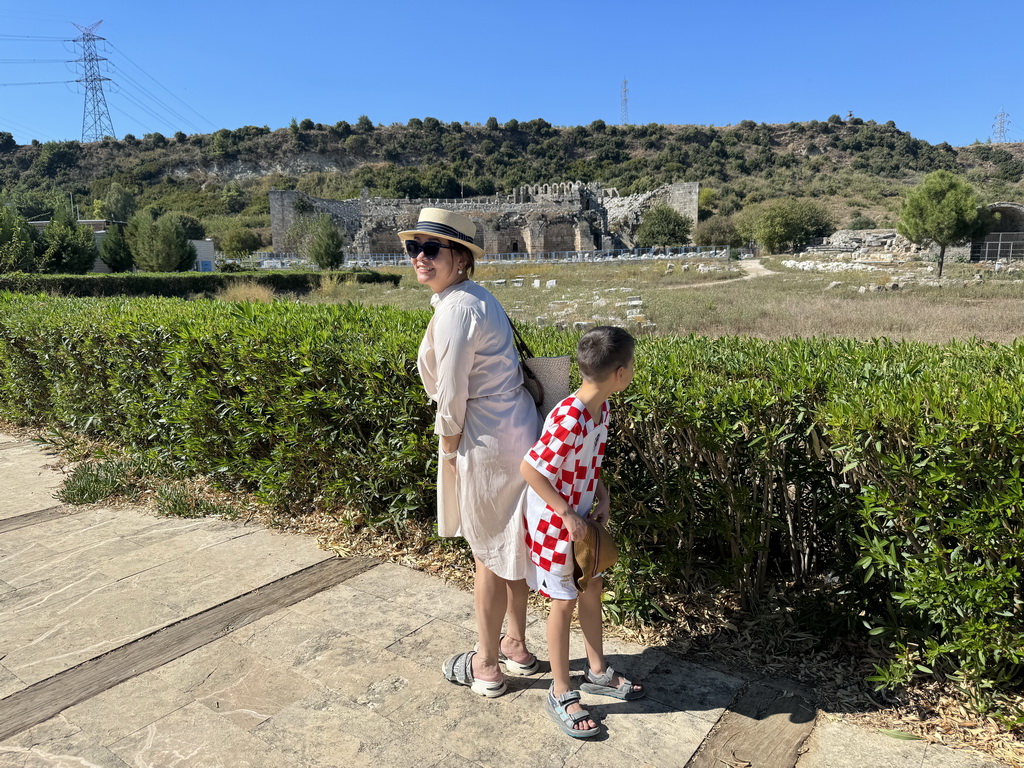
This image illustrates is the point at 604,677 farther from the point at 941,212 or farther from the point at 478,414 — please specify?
the point at 941,212

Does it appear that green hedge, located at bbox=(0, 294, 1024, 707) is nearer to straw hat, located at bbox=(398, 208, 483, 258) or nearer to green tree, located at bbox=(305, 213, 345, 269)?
straw hat, located at bbox=(398, 208, 483, 258)

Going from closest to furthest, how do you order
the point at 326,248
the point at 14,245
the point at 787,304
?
the point at 787,304 < the point at 14,245 < the point at 326,248

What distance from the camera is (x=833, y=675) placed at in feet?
8.06

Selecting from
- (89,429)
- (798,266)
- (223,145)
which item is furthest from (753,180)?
(89,429)

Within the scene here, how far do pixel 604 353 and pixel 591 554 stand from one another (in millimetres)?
634

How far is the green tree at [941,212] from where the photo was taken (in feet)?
105

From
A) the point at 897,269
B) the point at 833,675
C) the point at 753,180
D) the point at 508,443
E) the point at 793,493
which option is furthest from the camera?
the point at 753,180

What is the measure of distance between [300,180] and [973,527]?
93.8 meters

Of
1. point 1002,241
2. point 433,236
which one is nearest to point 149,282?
point 433,236

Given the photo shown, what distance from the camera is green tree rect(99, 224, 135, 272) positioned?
33344 millimetres

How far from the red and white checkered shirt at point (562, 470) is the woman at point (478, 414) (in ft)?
0.34

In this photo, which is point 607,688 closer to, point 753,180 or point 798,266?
point 798,266

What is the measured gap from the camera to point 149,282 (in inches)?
908

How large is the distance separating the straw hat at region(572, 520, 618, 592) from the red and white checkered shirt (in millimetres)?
45
